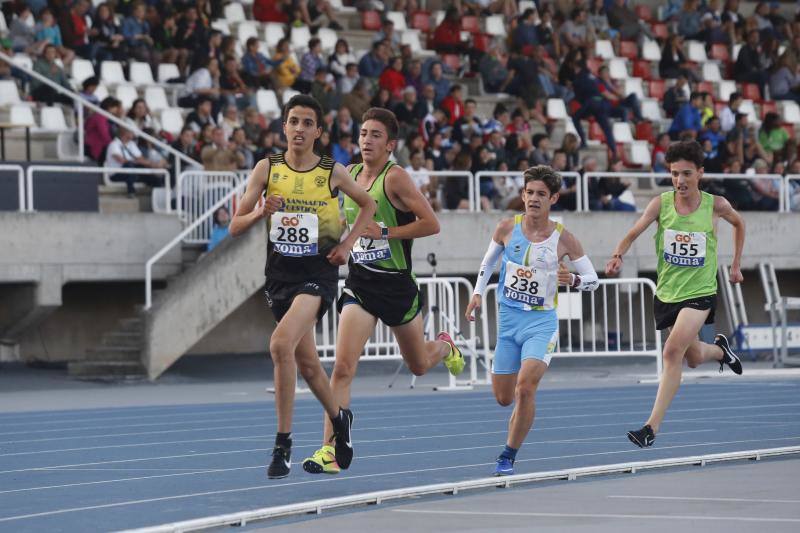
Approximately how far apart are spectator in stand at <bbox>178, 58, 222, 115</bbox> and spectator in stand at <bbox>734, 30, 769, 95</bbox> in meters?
12.5

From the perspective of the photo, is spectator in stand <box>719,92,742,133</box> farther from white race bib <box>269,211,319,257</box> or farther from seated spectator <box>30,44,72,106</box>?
white race bib <box>269,211,319,257</box>

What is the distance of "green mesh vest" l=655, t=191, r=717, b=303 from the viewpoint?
1226 cm

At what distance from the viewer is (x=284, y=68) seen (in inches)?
1043

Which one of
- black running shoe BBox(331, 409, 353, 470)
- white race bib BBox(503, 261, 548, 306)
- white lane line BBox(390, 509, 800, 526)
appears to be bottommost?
white lane line BBox(390, 509, 800, 526)

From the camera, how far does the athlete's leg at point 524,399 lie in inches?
413

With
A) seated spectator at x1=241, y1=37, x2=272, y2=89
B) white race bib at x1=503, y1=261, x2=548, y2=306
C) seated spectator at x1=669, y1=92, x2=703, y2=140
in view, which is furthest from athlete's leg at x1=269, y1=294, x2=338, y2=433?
seated spectator at x1=669, y1=92, x2=703, y2=140

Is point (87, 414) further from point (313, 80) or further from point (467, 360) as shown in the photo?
point (313, 80)

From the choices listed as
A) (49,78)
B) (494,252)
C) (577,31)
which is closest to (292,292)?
(494,252)

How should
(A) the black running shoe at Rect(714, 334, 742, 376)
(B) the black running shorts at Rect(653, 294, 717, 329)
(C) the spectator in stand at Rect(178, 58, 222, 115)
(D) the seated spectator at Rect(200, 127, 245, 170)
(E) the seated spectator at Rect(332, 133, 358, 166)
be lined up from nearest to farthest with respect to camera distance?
(B) the black running shorts at Rect(653, 294, 717, 329) → (A) the black running shoe at Rect(714, 334, 742, 376) → (D) the seated spectator at Rect(200, 127, 245, 170) → (E) the seated spectator at Rect(332, 133, 358, 166) → (C) the spectator in stand at Rect(178, 58, 222, 115)

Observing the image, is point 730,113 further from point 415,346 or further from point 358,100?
point 415,346

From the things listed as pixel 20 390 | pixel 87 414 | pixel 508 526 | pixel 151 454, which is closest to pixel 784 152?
pixel 20 390

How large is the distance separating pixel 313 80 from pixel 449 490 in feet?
56.6

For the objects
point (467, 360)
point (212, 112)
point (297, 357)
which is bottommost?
point (467, 360)

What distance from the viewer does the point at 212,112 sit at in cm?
2422
